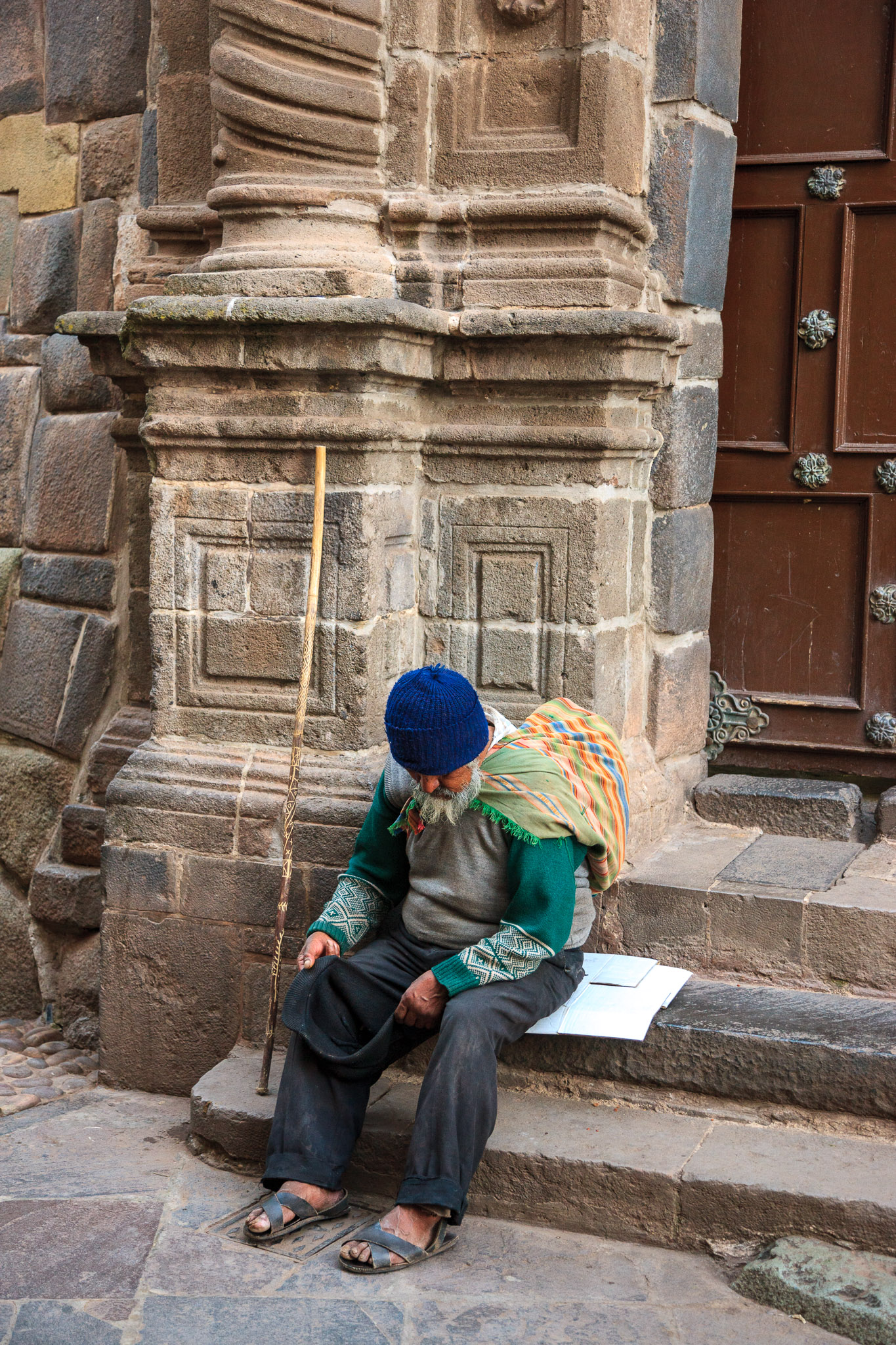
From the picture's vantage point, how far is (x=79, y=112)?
492 cm

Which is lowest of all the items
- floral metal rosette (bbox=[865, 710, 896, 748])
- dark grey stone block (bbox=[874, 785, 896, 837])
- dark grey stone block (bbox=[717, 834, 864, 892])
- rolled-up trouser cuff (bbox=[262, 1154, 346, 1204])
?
rolled-up trouser cuff (bbox=[262, 1154, 346, 1204])

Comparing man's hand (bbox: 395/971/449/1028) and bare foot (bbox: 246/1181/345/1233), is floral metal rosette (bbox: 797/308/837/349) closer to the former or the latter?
man's hand (bbox: 395/971/449/1028)

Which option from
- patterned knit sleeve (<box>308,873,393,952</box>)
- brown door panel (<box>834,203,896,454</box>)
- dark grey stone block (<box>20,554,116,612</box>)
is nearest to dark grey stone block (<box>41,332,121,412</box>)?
dark grey stone block (<box>20,554,116,612</box>)

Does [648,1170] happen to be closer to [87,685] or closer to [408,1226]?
[408,1226]

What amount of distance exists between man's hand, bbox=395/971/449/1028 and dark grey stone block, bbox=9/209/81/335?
9.49 ft

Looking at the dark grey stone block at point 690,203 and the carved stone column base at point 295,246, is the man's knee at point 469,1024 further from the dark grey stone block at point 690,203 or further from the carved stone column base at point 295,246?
the dark grey stone block at point 690,203

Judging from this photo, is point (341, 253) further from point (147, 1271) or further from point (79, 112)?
point (147, 1271)

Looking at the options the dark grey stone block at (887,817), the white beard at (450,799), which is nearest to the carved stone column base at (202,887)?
the white beard at (450,799)

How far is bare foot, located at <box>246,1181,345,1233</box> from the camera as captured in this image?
10.3ft

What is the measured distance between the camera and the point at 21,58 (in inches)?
201

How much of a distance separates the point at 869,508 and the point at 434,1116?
2.35m

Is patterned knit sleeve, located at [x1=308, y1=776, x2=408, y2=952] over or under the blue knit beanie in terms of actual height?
under

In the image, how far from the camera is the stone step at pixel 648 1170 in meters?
3.07

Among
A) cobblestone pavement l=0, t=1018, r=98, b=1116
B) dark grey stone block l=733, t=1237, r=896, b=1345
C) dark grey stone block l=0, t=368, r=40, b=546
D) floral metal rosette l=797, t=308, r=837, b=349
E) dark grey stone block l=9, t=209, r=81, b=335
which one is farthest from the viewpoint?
dark grey stone block l=0, t=368, r=40, b=546
